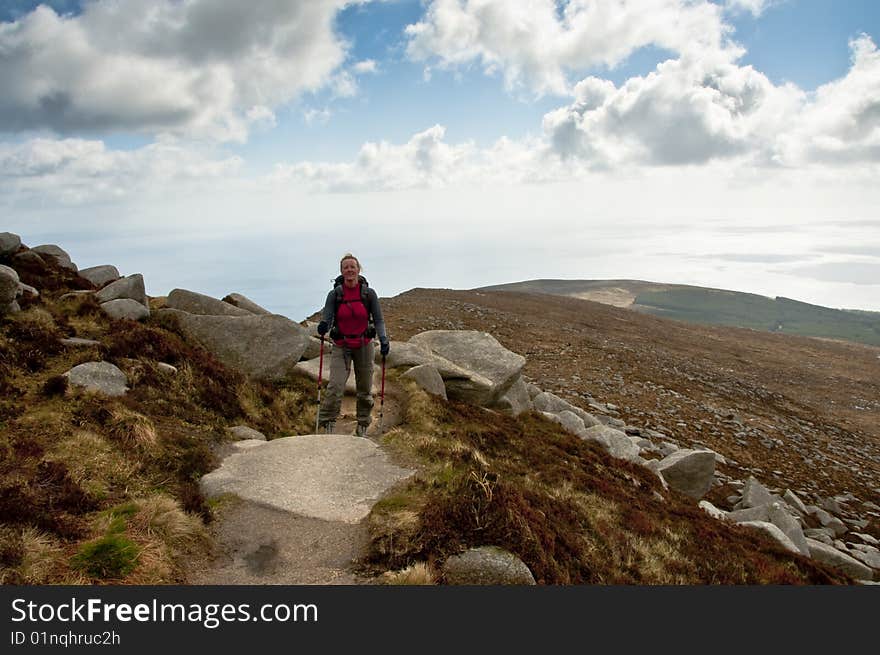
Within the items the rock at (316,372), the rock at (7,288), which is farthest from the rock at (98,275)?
the rock at (316,372)

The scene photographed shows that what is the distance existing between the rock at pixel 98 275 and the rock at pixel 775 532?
82.7 ft

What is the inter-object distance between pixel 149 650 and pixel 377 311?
8806 mm

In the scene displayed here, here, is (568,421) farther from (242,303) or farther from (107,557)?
(107,557)

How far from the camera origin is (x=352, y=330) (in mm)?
13039

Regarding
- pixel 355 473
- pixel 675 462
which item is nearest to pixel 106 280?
pixel 355 473

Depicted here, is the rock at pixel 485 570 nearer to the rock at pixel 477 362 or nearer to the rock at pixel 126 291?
the rock at pixel 477 362

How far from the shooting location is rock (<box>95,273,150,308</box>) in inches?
699

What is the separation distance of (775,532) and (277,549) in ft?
43.8

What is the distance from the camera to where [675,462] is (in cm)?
1784

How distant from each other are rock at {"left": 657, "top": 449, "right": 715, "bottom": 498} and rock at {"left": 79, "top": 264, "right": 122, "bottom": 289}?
23.5 m

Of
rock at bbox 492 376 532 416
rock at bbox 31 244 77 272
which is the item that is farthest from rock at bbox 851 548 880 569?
rock at bbox 31 244 77 272

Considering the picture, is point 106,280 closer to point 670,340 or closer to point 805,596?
point 805,596

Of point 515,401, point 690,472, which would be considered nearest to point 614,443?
point 690,472

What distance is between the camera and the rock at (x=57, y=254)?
2180cm
